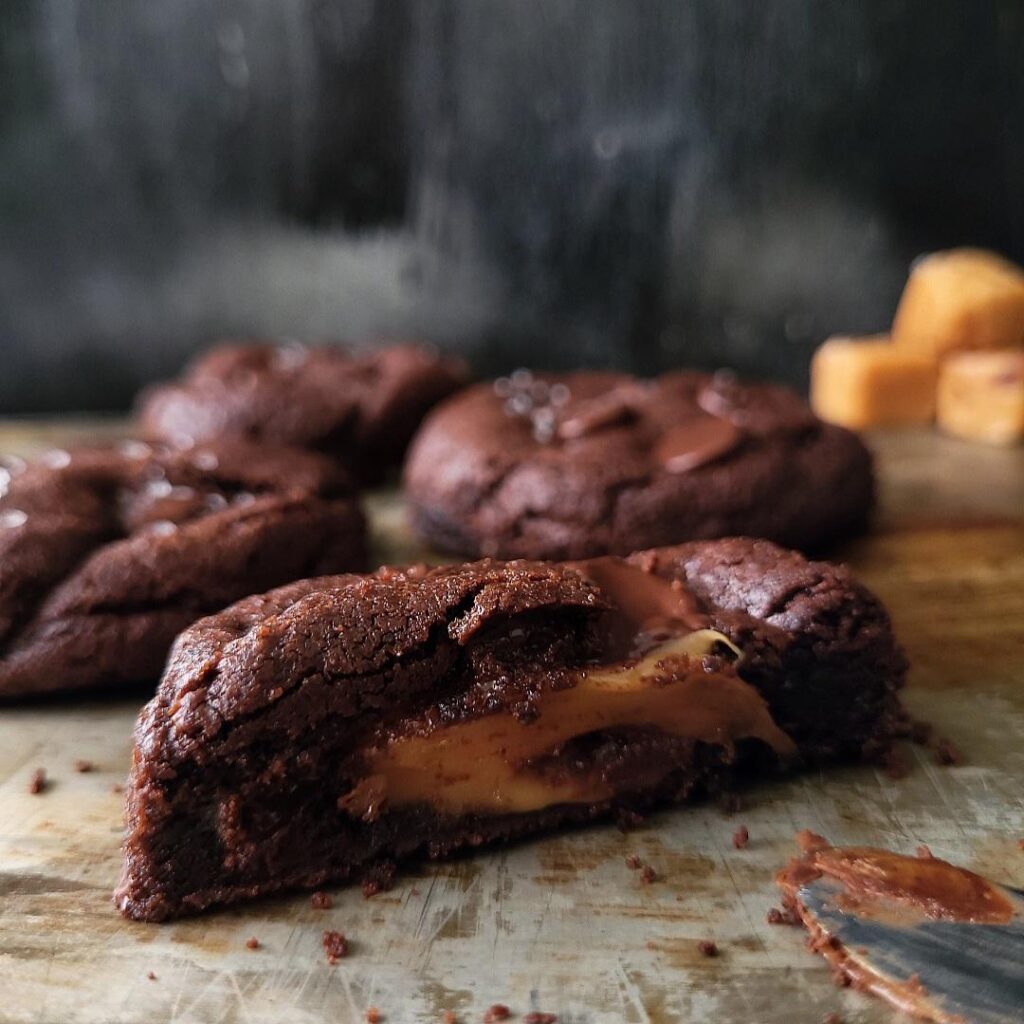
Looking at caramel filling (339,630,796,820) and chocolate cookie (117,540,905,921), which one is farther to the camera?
caramel filling (339,630,796,820)

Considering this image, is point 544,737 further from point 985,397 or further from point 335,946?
point 985,397

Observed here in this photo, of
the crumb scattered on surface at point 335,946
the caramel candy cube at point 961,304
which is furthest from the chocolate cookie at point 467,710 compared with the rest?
the caramel candy cube at point 961,304

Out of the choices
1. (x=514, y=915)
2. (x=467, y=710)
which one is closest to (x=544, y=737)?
(x=467, y=710)

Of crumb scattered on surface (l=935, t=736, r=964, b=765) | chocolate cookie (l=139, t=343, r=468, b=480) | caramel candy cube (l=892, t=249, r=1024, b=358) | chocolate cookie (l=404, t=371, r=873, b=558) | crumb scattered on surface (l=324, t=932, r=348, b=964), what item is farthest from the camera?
caramel candy cube (l=892, t=249, r=1024, b=358)

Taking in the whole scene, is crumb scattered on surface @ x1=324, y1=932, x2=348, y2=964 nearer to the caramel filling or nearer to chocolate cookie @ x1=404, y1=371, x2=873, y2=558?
the caramel filling

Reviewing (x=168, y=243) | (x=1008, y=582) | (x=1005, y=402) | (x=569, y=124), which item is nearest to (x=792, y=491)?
(x=1008, y=582)

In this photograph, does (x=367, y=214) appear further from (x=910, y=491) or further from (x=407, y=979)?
(x=407, y=979)

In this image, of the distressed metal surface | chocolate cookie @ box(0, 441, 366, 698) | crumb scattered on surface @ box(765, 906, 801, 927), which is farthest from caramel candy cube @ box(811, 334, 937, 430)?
crumb scattered on surface @ box(765, 906, 801, 927)
